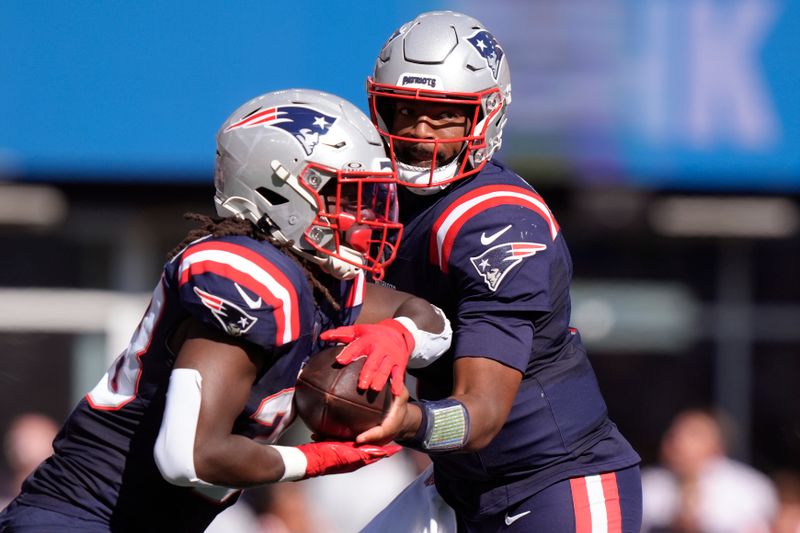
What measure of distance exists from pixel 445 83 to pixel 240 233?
95 cm

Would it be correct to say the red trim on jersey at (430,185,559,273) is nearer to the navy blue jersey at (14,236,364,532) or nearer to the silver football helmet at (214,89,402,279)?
the silver football helmet at (214,89,402,279)

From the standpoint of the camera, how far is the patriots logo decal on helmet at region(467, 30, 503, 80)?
384 cm

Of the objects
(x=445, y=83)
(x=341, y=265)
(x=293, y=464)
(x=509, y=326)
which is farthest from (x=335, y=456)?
(x=445, y=83)

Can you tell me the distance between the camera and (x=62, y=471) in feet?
10.0

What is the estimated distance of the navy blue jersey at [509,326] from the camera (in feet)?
11.1

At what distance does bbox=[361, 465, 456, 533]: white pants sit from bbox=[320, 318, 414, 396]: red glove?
895 mm

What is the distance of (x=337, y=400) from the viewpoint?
302 centimetres

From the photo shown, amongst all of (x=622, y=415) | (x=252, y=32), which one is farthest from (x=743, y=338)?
(x=252, y=32)

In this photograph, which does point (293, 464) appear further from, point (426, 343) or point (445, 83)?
point (445, 83)

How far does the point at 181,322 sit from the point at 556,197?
19.9 ft

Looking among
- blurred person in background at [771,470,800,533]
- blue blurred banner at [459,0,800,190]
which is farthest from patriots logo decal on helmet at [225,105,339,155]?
blue blurred banner at [459,0,800,190]

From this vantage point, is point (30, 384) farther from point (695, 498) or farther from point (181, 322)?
point (181, 322)

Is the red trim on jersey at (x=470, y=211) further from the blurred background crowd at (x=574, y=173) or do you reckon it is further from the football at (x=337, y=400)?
the blurred background crowd at (x=574, y=173)

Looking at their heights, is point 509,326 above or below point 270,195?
below
